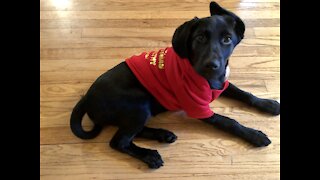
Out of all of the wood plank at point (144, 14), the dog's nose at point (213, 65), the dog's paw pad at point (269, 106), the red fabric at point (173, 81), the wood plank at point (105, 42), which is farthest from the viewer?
the wood plank at point (144, 14)

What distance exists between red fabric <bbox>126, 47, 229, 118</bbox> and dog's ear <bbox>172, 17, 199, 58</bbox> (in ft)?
0.19

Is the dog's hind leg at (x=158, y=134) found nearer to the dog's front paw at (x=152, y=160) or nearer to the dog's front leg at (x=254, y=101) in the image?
the dog's front paw at (x=152, y=160)

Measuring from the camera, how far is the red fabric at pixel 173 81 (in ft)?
5.17

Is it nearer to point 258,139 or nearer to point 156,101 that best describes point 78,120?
point 156,101

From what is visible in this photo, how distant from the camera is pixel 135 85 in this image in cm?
166

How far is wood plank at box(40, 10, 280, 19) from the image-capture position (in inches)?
89.9

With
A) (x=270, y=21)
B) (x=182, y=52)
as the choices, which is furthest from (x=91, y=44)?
(x=270, y=21)

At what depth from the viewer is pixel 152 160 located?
1.68 metres

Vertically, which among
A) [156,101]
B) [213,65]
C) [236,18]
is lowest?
[156,101]

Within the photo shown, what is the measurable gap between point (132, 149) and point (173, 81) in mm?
359

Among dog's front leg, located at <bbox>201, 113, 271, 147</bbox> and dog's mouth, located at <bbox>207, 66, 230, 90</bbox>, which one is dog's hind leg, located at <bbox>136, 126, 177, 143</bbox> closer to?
dog's front leg, located at <bbox>201, 113, 271, 147</bbox>

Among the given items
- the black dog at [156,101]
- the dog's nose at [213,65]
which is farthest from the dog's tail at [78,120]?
the dog's nose at [213,65]

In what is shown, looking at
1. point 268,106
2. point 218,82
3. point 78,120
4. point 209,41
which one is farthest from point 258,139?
point 78,120

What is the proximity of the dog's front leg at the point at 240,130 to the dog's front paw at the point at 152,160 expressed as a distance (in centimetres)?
28
